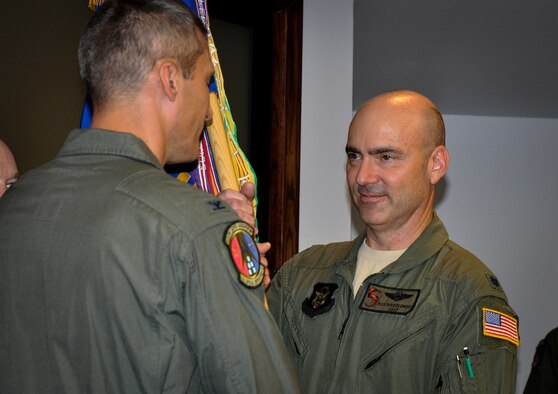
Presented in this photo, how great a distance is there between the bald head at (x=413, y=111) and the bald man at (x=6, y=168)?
958 millimetres

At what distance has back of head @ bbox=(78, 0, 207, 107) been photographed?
1.19 meters

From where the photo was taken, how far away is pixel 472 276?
1.77m

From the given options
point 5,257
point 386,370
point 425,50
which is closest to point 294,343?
point 386,370

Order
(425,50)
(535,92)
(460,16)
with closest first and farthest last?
(460,16), (425,50), (535,92)

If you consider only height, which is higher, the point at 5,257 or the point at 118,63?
the point at 118,63

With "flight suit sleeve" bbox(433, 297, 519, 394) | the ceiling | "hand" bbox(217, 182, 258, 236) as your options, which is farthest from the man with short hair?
the ceiling

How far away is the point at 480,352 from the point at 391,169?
0.55 meters

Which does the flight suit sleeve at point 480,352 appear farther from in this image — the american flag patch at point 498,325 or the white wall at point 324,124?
the white wall at point 324,124

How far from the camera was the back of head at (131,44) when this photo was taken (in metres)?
1.19

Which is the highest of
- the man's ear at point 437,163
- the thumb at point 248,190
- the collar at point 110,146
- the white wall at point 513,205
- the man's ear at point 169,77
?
the man's ear at point 169,77

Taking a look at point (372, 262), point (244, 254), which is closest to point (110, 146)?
point (244, 254)

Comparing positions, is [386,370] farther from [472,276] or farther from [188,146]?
[188,146]

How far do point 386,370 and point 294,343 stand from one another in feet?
0.94

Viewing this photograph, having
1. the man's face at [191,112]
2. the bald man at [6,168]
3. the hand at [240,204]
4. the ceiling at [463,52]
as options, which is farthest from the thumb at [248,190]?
the ceiling at [463,52]
